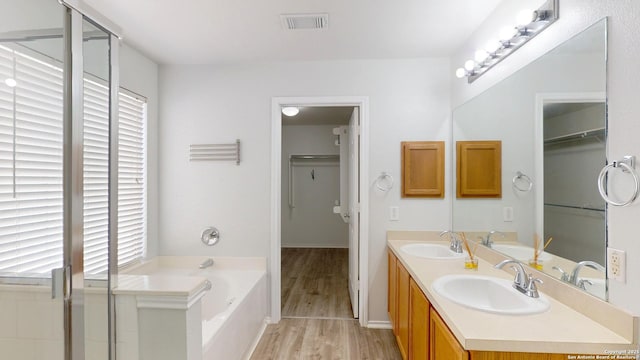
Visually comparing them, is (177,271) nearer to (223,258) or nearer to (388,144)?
(223,258)

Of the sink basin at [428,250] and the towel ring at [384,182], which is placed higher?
the towel ring at [384,182]

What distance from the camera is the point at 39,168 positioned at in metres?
1.16

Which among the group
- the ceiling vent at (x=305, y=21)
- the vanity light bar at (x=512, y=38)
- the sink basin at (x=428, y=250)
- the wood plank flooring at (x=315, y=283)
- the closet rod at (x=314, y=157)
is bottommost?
the wood plank flooring at (x=315, y=283)

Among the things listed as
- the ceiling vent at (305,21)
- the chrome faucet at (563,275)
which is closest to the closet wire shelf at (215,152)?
the ceiling vent at (305,21)

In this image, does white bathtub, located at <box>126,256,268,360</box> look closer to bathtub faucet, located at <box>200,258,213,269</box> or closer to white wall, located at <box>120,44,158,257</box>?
bathtub faucet, located at <box>200,258,213,269</box>

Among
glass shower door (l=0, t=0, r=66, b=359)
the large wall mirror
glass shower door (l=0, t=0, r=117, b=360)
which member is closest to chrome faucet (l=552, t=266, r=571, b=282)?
the large wall mirror

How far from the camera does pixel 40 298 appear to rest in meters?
1.13

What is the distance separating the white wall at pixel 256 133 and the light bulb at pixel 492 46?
66 cm

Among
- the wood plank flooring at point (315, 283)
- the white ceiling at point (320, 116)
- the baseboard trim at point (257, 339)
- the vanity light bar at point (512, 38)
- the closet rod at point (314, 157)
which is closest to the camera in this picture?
the vanity light bar at point (512, 38)

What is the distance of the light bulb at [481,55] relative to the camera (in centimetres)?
200

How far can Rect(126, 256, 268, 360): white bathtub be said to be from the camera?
1920mm

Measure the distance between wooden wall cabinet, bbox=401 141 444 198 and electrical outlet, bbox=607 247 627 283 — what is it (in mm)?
1599

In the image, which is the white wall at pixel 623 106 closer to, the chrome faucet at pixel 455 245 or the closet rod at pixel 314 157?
the chrome faucet at pixel 455 245

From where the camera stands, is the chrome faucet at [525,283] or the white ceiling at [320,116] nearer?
the chrome faucet at [525,283]
